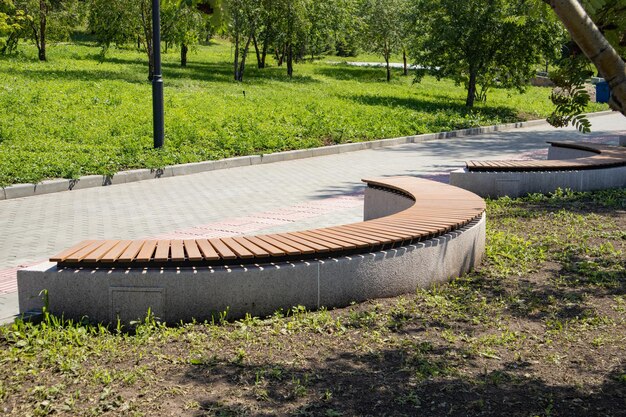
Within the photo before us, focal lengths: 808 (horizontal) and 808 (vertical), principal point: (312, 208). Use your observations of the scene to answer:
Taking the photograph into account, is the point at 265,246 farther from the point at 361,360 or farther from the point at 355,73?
the point at 355,73

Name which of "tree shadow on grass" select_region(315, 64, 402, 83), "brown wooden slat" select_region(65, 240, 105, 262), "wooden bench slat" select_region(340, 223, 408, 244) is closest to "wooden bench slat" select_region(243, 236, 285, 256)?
"wooden bench slat" select_region(340, 223, 408, 244)

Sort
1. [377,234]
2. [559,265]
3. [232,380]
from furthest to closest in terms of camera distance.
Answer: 1. [559,265]
2. [377,234]
3. [232,380]

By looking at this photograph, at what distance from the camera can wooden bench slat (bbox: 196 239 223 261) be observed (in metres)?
5.97

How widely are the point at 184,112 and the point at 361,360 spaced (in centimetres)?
1522

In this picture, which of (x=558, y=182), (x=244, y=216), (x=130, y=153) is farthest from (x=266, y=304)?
(x=130, y=153)

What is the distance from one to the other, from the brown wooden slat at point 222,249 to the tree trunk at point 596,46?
11.3 ft

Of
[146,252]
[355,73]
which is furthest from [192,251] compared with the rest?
[355,73]

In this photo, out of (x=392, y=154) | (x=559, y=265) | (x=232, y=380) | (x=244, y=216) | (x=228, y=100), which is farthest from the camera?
(x=228, y=100)

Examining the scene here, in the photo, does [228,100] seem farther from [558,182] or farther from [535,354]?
[535,354]

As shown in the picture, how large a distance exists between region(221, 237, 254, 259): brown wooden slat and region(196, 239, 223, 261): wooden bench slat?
1.6 inches

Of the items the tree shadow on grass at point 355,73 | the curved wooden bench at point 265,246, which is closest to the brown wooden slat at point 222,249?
the curved wooden bench at point 265,246

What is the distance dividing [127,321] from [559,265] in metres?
4.29

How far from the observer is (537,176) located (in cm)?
1182

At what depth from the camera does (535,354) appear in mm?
5449
